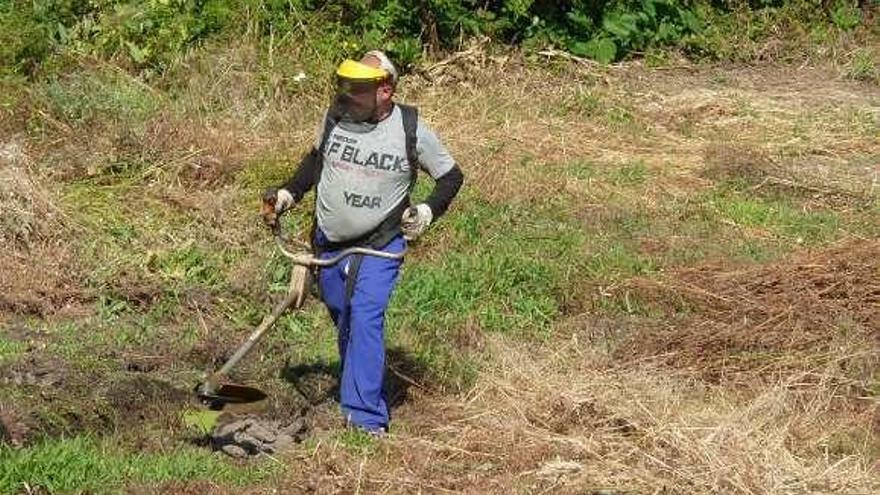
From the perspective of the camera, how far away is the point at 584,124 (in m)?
13.5

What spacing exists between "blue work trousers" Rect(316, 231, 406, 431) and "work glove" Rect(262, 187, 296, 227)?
0.33m

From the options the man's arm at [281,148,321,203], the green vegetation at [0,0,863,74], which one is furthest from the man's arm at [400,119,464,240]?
the green vegetation at [0,0,863,74]

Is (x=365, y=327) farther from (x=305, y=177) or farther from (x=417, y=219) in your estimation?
(x=305, y=177)

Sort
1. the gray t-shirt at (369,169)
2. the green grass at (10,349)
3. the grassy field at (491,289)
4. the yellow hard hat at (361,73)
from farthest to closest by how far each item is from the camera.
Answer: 1. the green grass at (10,349)
2. the gray t-shirt at (369,169)
3. the yellow hard hat at (361,73)
4. the grassy field at (491,289)

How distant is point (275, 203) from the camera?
7.34 meters

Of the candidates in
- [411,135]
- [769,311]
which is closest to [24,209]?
[411,135]

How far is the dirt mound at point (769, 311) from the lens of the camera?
8.49 metres

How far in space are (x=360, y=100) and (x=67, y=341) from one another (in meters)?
2.49

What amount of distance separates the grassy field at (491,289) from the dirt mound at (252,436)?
0.10m

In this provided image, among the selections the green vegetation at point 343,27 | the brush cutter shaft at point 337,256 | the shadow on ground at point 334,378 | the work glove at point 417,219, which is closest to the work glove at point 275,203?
the brush cutter shaft at point 337,256

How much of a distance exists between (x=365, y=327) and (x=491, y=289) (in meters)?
2.35

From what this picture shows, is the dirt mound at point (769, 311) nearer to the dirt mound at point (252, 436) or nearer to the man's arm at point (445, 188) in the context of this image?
the man's arm at point (445, 188)

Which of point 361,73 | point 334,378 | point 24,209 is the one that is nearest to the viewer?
point 361,73

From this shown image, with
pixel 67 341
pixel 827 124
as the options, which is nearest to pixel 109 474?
pixel 67 341
